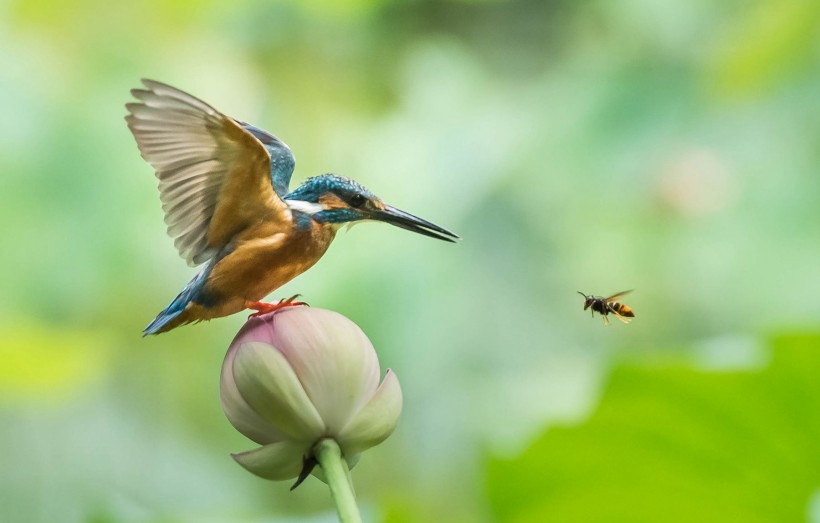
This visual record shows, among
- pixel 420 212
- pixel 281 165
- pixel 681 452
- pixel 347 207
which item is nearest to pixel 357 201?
pixel 347 207

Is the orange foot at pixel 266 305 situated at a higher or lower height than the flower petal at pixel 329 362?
higher

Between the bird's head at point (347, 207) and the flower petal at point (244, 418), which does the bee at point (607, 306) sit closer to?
the bird's head at point (347, 207)

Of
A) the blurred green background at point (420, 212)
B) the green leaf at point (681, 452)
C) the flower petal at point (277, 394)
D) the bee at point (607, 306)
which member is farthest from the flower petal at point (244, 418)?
the blurred green background at point (420, 212)

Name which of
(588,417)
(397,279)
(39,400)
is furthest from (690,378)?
(39,400)

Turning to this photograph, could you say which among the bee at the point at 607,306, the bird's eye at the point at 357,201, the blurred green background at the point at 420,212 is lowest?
the bird's eye at the point at 357,201

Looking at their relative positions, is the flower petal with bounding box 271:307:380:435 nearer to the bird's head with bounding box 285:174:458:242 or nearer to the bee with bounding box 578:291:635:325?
the bird's head with bounding box 285:174:458:242
